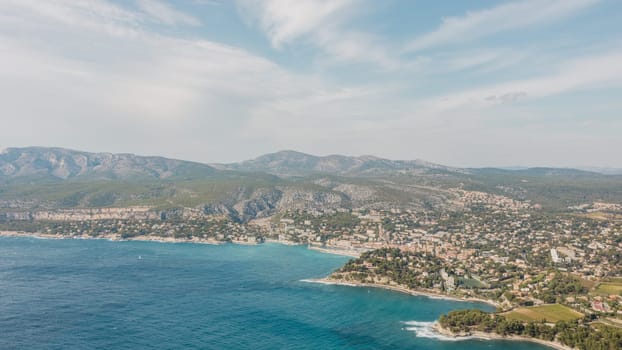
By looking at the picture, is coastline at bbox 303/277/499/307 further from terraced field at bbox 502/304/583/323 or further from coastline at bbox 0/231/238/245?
coastline at bbox 0/231/238/245

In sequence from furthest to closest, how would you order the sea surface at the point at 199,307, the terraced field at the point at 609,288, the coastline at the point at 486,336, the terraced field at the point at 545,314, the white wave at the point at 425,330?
the terraced field at the point at 609,288 < the terraced field at the point at 545,314 < the white wave at the point at 425,330 < the coastline at the point at 486,336 < the sea surface at the point at 199,307

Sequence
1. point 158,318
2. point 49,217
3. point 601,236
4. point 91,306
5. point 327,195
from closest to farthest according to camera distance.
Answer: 1. point 158,318
2. point 91,306
3. point 601,236
4. point 49,217
5. point 327,195

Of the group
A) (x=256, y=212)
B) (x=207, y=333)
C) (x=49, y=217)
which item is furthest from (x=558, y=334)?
(x=49, y=217)

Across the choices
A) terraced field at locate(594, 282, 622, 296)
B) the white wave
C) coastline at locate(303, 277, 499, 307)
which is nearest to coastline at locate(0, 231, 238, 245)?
coastline at locate(303, 277, 499, 307)

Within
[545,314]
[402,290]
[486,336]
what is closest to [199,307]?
[402,290]

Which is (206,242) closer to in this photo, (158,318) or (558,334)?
(158,318)

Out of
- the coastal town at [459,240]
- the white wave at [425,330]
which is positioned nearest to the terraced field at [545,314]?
the coastal town at [459,240]

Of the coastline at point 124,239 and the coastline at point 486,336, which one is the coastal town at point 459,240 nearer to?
the coastline at point 124,239
